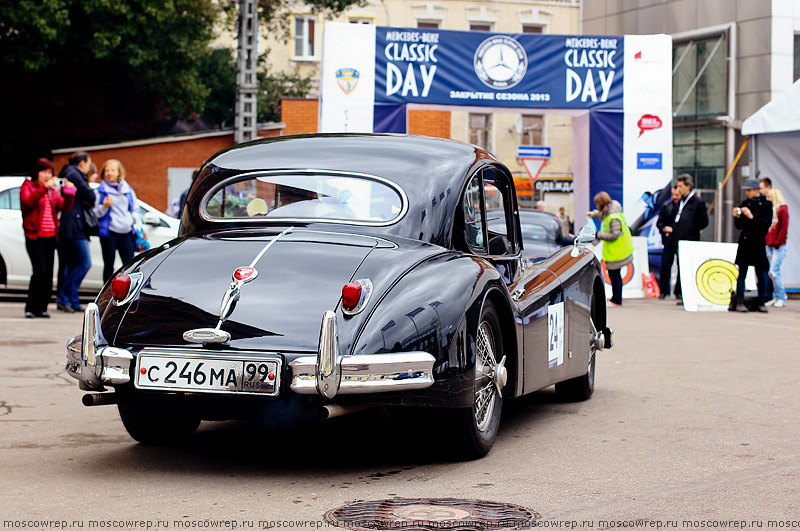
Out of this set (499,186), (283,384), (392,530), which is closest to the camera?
(392,530)

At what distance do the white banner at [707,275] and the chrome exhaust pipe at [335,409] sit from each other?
1225cm

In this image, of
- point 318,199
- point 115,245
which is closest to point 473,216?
point 318,199

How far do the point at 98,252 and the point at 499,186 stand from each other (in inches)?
358

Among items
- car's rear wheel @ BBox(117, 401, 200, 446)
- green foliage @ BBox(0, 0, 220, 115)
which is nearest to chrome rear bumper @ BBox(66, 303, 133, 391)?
car's rear wheel @ BBox(117, 401, 200, 446)

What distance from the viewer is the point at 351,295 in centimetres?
489

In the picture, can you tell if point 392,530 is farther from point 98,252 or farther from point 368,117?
point 368,117

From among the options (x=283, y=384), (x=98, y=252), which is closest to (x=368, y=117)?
(x=98, y=252)

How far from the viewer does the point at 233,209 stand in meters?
6.12

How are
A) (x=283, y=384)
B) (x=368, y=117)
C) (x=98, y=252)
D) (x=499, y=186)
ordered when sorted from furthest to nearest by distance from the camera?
(x=368, y=117), (x=98, y=252), (x=499, y=186), (x=283, y=384)

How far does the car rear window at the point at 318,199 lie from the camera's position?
5.81 meters

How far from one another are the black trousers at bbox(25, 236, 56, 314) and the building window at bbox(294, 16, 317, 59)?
111 feet

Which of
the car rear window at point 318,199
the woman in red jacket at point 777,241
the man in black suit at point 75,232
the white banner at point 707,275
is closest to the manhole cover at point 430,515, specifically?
the car rear window at point 318,199

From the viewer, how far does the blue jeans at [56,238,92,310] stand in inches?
516

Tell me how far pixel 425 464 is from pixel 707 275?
12250 mm
